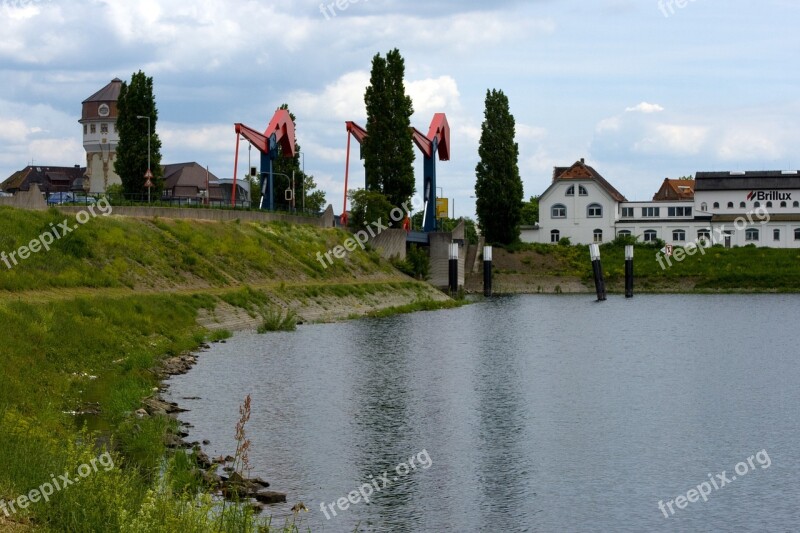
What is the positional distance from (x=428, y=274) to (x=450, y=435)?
253 ft

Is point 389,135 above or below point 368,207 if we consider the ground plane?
above

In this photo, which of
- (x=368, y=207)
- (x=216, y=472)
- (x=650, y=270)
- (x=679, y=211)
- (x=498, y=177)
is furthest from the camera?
(x=679, y=211)

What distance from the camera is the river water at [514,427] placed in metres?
22.7

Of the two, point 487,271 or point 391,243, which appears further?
point 487,271

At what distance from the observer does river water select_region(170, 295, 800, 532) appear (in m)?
22.7

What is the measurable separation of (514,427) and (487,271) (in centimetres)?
7984

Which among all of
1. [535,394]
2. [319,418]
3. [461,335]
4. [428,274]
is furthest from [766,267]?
[319,418]

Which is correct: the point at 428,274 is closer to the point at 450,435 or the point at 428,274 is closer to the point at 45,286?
the point at 45,286

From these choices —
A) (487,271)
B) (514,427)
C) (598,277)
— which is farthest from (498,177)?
(514,427)

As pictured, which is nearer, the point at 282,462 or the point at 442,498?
the point at 442,498

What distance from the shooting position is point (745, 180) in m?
129

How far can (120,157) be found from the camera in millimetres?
91812

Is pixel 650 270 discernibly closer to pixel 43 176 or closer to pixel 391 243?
pixel 391 243

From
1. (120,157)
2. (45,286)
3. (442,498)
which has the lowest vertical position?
(442,498)
